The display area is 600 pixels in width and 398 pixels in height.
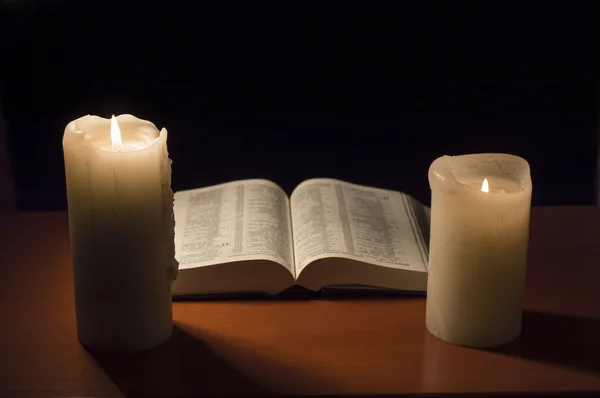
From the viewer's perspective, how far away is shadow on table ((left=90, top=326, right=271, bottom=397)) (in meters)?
1.00

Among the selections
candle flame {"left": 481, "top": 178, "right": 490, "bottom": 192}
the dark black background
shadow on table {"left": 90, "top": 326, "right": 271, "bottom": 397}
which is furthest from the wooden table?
the dark black background

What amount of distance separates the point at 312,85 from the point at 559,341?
1002 mm

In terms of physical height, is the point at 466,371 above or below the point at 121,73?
below

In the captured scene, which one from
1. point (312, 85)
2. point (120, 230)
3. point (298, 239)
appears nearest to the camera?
point (120, 230)

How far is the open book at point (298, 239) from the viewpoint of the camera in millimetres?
1190

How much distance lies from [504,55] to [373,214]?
0.73 metres

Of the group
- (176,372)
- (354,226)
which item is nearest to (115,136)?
(176,372)

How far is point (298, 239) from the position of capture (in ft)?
4.18

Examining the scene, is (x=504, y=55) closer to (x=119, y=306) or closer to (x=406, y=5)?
(x=406, y=5)

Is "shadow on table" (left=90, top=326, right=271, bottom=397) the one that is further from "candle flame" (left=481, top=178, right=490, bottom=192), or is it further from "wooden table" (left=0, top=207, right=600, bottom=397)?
"candle flame" (left=481, top=178, right=490, bottom=192)

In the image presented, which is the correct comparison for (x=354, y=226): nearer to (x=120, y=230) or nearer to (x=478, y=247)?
(x=478, y=247)

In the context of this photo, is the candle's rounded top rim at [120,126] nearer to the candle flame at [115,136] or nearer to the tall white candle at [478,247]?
the candle flame at [115,136]

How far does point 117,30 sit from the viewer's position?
1896mm

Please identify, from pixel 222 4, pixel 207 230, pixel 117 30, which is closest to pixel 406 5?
pixel 222 4
